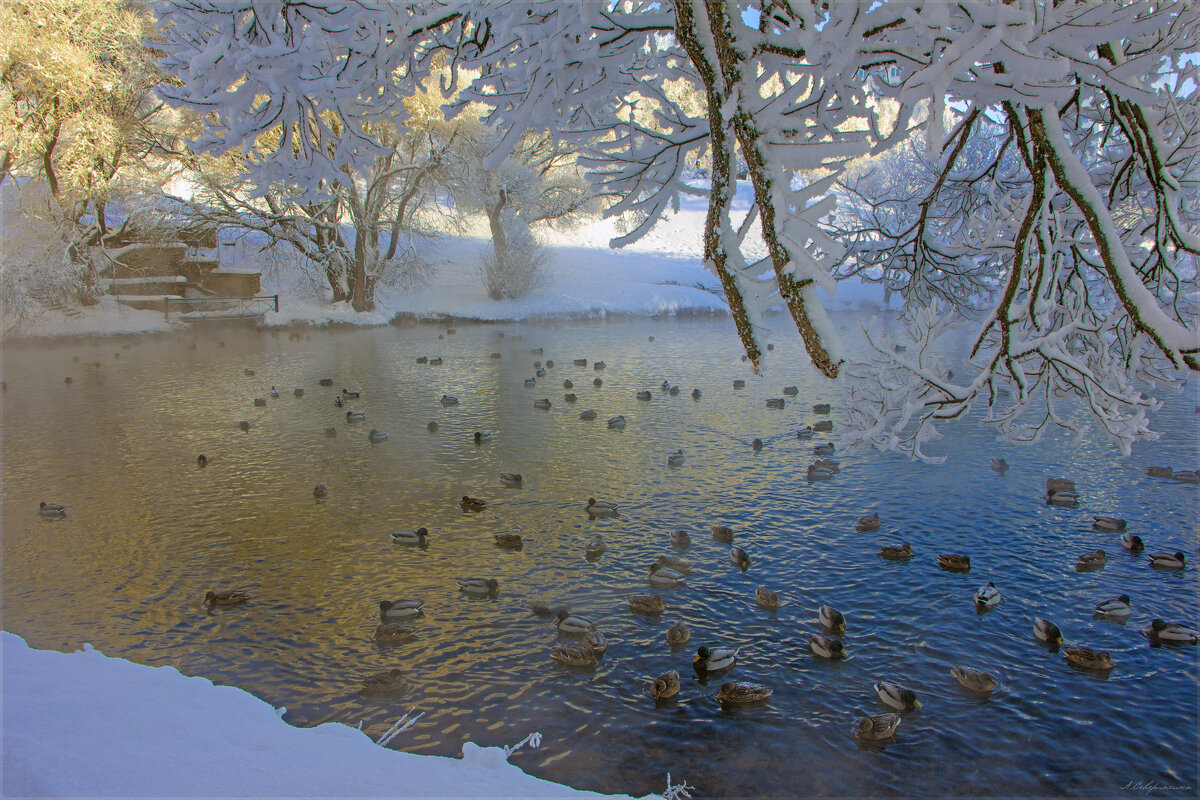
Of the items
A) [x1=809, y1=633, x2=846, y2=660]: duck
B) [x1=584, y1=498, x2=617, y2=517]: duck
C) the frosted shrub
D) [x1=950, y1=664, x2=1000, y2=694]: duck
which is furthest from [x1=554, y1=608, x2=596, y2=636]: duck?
the frosted shrub

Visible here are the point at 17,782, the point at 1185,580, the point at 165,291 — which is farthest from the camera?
the point at 165,291

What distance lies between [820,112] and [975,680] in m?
4.24

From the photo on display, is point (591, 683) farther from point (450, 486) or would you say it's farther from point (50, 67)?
point (50, 67)

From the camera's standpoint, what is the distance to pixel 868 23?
336cm

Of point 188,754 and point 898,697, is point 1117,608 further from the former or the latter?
point 188,754

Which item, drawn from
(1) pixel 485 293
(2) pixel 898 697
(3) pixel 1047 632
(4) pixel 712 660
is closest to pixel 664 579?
(4) pixel 712 660

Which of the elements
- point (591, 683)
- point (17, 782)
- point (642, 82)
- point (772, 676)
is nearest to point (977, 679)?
point (772, 676)

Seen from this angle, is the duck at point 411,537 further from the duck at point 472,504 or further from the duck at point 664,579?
the duck at point 664,579

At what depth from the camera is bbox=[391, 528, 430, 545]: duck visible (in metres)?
7.83

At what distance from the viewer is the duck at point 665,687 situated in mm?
5254

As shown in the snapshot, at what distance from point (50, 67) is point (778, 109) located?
94.6 feet

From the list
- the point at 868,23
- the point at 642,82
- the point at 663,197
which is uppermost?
the point at 642,82

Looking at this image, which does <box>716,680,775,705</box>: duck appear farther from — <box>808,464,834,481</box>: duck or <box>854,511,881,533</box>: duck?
<box>808,464,834,481</box>: duck

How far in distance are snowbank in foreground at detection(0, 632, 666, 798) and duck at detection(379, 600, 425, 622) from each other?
1.68 m
